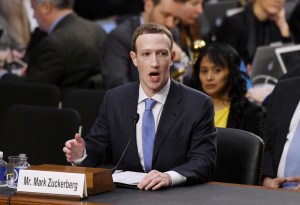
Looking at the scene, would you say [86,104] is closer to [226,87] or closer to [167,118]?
[226,87]

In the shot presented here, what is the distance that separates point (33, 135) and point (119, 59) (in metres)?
1.47

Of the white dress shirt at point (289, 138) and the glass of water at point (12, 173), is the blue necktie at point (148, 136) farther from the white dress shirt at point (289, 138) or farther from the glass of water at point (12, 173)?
the white dress shirt at point (289, 138)

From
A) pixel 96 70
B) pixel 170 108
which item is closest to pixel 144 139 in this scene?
pixel 170 108

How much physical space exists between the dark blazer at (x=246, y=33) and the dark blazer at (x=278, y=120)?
2.49 meters

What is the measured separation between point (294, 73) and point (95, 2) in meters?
5.34

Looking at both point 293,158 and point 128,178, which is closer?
point 128,178

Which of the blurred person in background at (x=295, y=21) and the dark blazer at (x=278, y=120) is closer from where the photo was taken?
the dark blazer at (x=278, y=120)

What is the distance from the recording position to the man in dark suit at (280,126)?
485 centimetres

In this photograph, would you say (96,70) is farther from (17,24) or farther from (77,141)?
(77,141)

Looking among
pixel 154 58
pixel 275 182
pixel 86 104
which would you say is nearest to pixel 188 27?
pixel 86 104

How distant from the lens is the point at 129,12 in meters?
10.5

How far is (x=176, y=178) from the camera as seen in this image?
3.83 meters

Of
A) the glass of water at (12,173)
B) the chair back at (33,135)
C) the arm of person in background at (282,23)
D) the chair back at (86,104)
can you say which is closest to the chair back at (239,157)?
the glass of water at (12,173)

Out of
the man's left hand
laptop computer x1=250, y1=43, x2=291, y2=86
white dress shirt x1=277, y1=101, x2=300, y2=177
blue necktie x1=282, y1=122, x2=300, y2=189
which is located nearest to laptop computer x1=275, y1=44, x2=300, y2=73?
laptop computer x1=250, y1=43, x2=291, y2=86
